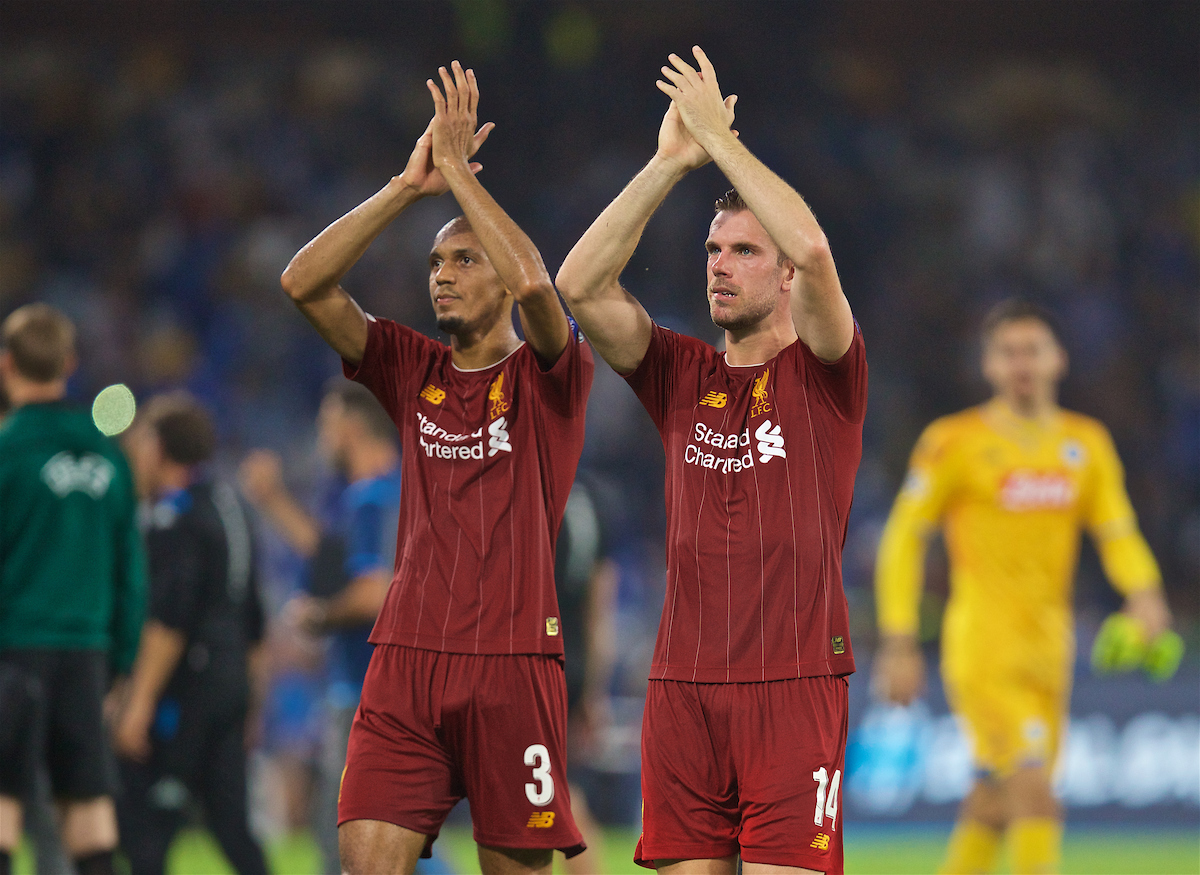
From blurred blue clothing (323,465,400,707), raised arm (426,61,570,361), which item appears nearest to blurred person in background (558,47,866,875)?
raised arm (426,61,570,361)

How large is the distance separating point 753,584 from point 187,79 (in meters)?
15.5

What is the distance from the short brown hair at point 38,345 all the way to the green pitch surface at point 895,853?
4.30m

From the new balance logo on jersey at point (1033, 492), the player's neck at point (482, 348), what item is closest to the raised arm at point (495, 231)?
the player's neck at point (482, 348)

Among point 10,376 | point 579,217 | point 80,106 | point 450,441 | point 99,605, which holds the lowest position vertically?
point 99,605

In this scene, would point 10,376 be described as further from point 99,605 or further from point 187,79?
point 187,79

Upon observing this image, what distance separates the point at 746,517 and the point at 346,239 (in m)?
1.67

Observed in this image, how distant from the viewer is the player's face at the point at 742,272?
14.4ft

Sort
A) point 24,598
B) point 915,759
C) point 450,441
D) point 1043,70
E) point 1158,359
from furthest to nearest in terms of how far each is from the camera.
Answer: point 1043,70 < point 1158,359 < point 915,759 < point 24,598 < point 450,441

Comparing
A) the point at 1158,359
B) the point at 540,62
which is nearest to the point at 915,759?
the point at 1158,359

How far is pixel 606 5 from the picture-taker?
18453 mm

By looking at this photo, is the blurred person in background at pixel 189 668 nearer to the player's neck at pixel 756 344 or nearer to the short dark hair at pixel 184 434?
the short dark hair at pixel 184 434

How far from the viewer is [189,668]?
6.90 meters

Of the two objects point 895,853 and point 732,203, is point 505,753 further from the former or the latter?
point 895,853

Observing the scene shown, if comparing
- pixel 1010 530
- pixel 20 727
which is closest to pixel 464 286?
pixel 20 727
